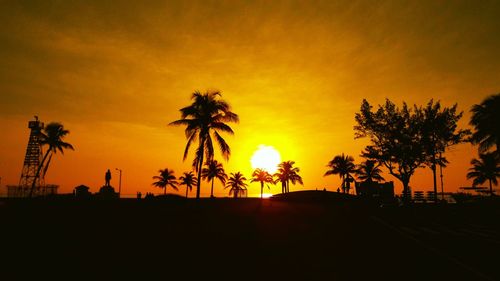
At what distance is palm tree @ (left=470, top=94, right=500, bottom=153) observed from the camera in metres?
36.6

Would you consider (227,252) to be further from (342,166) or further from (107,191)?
(342,166)

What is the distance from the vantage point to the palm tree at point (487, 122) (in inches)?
1439

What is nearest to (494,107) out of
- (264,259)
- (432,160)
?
(432,160)

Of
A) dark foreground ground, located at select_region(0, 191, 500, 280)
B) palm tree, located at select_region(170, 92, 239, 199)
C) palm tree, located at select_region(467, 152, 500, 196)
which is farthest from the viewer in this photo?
palm tree, located at select_region(467, 152, 500, 196)

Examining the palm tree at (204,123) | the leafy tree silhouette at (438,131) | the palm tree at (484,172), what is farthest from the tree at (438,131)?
the palm tree at (484,172)

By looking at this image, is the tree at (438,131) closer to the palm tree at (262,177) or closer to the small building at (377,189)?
the small building at (377,189)

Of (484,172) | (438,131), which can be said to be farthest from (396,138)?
(484,172)

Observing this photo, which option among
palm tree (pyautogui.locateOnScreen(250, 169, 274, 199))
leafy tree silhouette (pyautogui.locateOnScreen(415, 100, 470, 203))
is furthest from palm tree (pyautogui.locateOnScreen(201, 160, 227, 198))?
leafy tree silhouette (pyautogui.locateOnScreen(415, 100, 470, 203))

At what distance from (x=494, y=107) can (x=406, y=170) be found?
42.0ft

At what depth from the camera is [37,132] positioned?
2537 inches

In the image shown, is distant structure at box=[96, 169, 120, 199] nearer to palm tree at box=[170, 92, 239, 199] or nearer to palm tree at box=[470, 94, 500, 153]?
palm tree at box=[170, 92, 239, 199]

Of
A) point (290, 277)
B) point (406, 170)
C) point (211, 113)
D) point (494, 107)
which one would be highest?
point (494, 107)

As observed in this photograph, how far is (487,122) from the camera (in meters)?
37.0

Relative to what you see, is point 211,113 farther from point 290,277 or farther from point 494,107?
point 494,107
